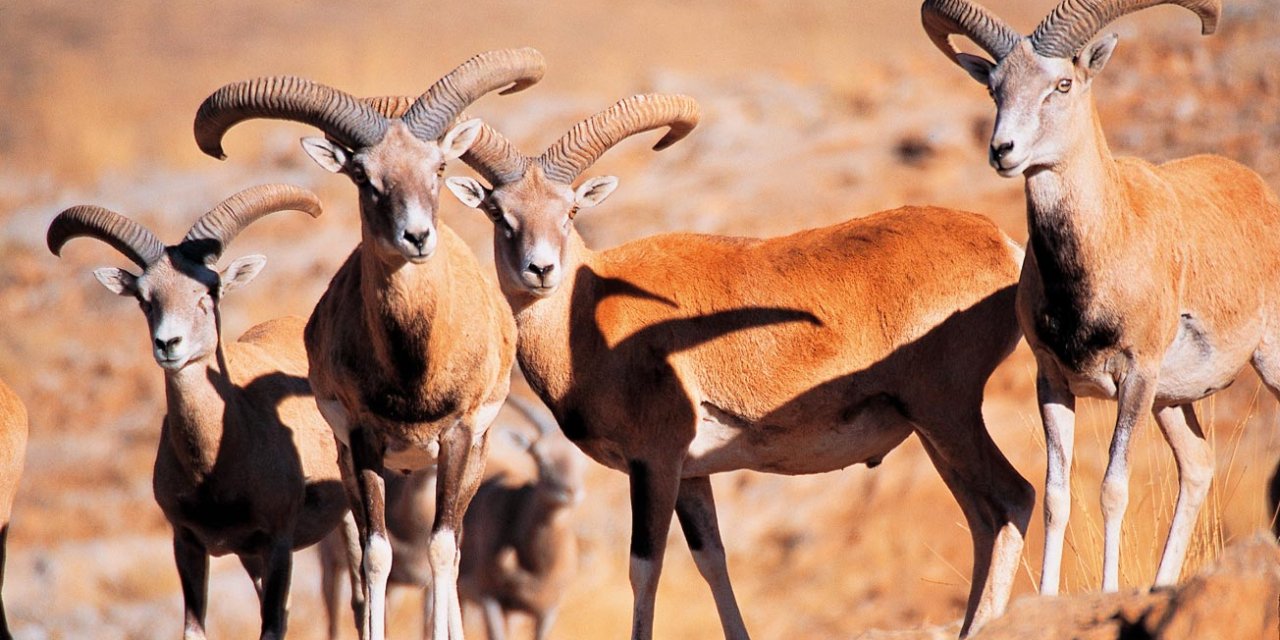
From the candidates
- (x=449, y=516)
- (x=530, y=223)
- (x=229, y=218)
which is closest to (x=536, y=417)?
(x=229, y=218)

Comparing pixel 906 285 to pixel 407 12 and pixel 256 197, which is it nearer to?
pixel 256 197

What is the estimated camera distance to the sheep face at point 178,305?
922 cm

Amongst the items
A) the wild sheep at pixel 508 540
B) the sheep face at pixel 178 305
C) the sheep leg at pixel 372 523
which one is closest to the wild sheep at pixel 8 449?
the sheep face at pixel 178 305

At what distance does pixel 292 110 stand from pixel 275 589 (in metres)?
2.90

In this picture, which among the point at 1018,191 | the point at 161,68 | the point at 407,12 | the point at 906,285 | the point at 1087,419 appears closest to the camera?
the point at 906,285

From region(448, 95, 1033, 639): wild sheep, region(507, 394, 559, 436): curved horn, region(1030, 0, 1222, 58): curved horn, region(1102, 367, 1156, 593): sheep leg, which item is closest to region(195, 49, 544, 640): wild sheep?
region(448, 95, 1033, 639): wild sheep

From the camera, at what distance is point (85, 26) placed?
3744cm

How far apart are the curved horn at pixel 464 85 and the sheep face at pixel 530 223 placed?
50cm

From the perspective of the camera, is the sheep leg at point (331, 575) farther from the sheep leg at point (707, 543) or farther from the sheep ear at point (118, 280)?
the sheep leg at point (707, 543)

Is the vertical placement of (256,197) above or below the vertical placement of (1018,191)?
above

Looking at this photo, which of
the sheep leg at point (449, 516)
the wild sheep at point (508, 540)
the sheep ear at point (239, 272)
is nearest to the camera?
the sheep leg at point (449, 516)

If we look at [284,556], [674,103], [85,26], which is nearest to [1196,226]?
[674,103]

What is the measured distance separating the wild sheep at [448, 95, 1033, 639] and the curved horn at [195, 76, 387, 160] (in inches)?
40.1

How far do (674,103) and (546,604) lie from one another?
19.5 feet
